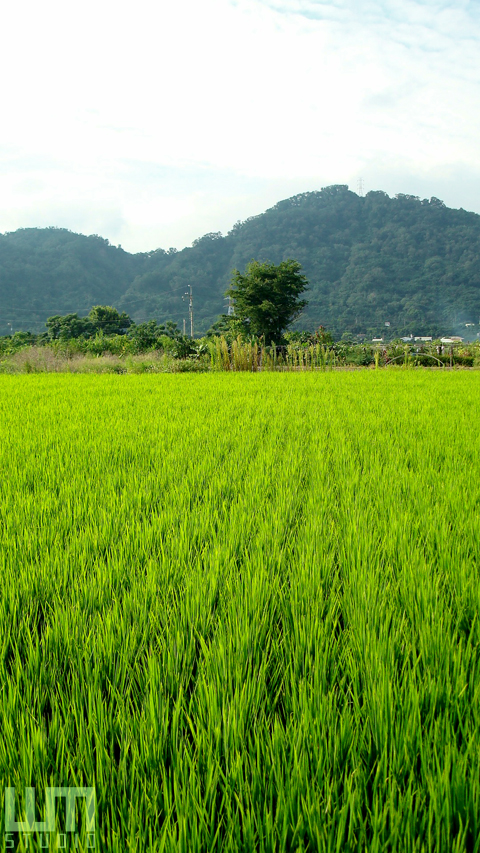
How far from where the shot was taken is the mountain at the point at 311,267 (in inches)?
2416

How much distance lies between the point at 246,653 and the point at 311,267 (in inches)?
3080

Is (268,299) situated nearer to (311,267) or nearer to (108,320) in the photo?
(108,320)

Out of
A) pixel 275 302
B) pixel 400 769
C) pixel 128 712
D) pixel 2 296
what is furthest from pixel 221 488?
pixel 2 296

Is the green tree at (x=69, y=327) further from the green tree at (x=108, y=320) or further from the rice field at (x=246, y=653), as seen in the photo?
the rice field at (x=246, y=653)

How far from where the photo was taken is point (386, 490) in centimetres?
225

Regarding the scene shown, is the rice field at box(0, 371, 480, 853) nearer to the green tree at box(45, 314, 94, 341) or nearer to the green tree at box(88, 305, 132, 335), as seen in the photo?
the green tree at box(45, 314, 94, 341)

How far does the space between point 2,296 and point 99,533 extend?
6514cm

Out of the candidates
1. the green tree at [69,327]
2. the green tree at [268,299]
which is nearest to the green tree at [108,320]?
the green tree at [69,327]

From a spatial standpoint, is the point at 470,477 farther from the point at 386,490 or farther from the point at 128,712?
the point at 128,712

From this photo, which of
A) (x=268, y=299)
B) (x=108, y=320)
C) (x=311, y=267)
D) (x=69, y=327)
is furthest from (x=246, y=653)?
(x=311, y=267)

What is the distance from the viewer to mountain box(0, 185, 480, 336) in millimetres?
61375

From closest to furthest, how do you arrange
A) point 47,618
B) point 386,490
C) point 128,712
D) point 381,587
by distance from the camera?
point 128,712 → point 47,618 → point 381,587 → point 386,490

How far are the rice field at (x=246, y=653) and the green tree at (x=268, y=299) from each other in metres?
24.5

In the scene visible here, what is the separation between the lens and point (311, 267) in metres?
74.4
